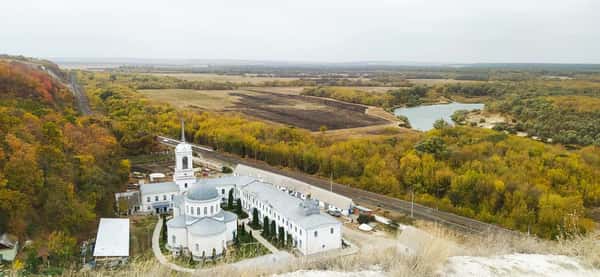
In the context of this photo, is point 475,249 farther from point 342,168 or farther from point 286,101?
point 286,101

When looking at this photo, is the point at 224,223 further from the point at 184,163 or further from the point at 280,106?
the point at 280,106

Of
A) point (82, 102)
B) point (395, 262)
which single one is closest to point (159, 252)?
point (395, 262)

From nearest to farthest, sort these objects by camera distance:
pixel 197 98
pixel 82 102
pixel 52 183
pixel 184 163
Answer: pixel 52 183
pixel 184 163
pixel 82 102
pixel 197 98

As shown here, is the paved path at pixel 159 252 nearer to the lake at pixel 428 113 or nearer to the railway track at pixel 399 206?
the railway track at pixel 399 206

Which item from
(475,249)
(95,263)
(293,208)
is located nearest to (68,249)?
(95,263)

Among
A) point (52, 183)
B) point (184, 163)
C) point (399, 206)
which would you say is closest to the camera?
point (52, 183)

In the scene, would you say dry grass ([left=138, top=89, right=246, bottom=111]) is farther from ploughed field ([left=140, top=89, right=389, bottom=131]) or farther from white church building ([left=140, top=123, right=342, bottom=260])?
white church building ([left=140, top=123, right=342, bottom=260])

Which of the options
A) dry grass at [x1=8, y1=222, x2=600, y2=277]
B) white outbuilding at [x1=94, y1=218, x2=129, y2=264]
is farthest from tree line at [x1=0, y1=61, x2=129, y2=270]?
dry grass at [x1=8, y1=222, x2=600, y2=277]
